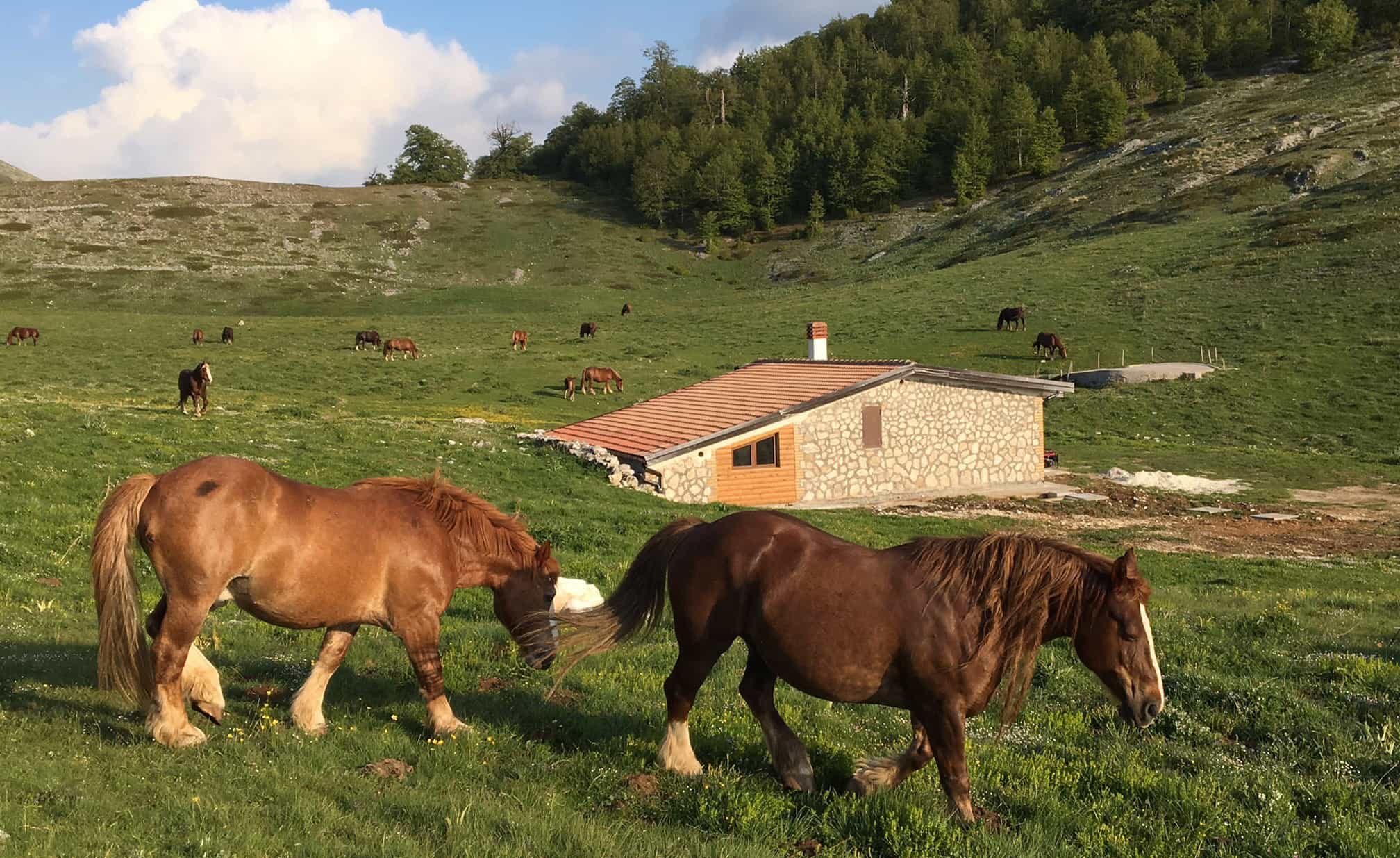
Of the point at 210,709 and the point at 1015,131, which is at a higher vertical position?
the point at 1015,131

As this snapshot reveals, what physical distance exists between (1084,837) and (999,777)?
936mm

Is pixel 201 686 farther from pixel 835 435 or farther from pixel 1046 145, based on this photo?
pixel 1046 145

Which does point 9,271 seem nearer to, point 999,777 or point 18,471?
point 18,471

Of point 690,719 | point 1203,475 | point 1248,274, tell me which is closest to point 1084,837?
point 690,719

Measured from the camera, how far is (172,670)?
Answer: 22.5 ft

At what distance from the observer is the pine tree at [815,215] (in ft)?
402

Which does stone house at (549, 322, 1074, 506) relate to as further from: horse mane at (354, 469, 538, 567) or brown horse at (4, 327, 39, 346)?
brown horse at (4, 327, 39, 346)

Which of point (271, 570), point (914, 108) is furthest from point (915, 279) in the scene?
point (914, 108)

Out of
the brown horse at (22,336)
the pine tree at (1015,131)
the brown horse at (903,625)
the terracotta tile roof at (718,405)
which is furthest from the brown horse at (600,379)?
the pine tree at (1015,131)

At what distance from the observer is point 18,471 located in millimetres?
18859

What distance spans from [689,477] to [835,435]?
5214mm

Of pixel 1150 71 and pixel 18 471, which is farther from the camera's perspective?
pixel 1150 71

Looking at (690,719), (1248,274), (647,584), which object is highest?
(1248,274)

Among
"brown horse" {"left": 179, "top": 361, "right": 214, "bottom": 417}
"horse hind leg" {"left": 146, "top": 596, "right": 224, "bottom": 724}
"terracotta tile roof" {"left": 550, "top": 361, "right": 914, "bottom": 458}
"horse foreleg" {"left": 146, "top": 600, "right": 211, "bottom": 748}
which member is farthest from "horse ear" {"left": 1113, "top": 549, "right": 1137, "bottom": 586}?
"brown horse" {"left": 179, "top": 361, "right": 214, "bottom": 417}
